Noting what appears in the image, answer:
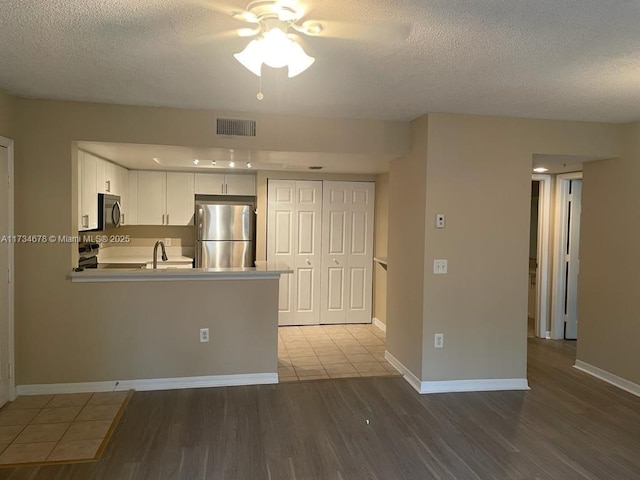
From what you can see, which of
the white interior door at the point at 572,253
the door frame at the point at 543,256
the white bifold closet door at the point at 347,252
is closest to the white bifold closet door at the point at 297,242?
the white bifold closet door at the point at 347,252

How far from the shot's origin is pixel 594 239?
4422 millimetres

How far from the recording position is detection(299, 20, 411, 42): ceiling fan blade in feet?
6.87

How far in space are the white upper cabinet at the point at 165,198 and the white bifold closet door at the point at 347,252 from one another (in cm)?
179

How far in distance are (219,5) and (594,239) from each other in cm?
403

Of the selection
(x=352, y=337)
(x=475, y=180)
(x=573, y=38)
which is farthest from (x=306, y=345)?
(x=573, y=38)

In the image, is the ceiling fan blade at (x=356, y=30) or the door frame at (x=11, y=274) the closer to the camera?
the ceiling fan blade at (x=356, y=30)

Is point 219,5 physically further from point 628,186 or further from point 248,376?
point 628,186

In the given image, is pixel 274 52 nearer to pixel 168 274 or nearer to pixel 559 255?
pixel 168 274

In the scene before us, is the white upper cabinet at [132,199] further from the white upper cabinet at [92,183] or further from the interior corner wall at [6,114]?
the interior corner wall at [6,114]

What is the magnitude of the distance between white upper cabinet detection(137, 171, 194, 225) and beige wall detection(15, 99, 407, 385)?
7.11 ft

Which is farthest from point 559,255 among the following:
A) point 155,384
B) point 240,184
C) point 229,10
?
point 229,10

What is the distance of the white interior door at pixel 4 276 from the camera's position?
338 cm

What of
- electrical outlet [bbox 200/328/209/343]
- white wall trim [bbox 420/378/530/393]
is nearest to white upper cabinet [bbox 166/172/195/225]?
electrical outlet [bbox 200/328/209/343]

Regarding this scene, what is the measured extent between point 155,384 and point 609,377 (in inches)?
158
